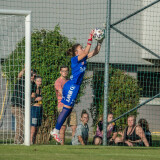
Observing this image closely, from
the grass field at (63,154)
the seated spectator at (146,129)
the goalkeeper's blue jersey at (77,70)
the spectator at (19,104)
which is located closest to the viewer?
the grass field at (63,154)

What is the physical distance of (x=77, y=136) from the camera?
30.7 ft

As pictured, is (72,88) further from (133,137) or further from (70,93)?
(133,137)

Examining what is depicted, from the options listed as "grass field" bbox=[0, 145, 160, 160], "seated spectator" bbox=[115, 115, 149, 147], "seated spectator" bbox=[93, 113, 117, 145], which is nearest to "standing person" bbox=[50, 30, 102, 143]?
"grass field" bbox=[0, 145, 160, 160]

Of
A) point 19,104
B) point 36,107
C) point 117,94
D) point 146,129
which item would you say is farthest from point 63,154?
point 117,94

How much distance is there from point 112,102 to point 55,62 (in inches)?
67.5

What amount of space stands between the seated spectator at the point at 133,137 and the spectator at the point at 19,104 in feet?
7.13

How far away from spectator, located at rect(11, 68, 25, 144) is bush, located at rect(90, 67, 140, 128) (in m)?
2.51

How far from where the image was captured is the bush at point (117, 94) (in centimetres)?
1077

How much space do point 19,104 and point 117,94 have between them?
3.13 m

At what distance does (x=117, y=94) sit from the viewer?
35.4 feet

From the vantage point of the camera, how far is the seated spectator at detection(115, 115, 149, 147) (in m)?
9.38

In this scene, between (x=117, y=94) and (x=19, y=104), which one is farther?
(x=117, y=94)

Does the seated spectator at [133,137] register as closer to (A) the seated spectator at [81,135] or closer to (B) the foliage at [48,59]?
(A) the seated spectator at [81,135]

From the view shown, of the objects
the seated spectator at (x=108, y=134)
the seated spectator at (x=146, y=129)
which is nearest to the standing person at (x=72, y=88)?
the seated spectator at (x=108, y=134)
